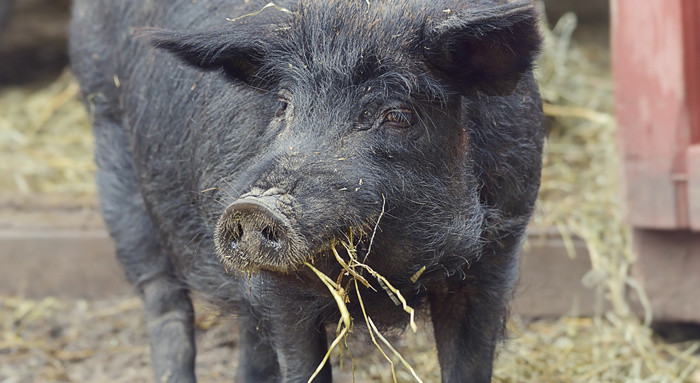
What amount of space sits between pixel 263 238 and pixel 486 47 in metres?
1.05

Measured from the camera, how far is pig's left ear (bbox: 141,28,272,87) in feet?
10.8

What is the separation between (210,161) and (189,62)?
0.50 m

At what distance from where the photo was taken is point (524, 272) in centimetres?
558

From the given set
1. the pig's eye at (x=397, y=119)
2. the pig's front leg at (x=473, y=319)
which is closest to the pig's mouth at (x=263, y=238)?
the pig's eye at (x=397, y=119)

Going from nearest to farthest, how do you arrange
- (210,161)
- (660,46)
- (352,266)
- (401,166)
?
(352,266)
(401,166)
(210,161)
(660,46)

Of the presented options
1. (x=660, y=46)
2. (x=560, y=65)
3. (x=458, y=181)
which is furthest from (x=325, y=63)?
(x=560, y=65)

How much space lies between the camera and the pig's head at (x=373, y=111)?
9.50 feet

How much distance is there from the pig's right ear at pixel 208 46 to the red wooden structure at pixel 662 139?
2.71m

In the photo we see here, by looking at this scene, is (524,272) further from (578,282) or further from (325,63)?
(325,63)

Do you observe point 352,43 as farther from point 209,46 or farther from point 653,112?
point 653,112

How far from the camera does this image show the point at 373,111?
316cm

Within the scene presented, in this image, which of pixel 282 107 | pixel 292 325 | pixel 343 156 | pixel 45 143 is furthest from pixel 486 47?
pixel 45 143

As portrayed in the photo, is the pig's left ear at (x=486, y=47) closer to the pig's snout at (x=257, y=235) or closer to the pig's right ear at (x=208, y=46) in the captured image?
the pig's right ear at (x=208, y=46)

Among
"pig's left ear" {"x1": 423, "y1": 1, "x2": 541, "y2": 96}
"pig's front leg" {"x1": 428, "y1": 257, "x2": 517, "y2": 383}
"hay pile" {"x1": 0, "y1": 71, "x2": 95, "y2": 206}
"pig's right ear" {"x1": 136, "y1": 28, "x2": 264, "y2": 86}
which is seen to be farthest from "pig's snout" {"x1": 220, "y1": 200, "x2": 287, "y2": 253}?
"hay pile" {"x1": 0, "y1": 71, "x2": 95, "y2": 206}
